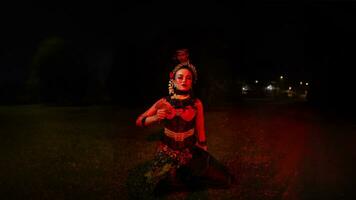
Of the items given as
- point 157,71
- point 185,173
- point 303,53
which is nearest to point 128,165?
point 185,173

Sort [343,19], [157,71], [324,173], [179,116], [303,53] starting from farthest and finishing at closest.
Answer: [157,71] < [303,53] < [343,19] < [324,173] < [179,116]

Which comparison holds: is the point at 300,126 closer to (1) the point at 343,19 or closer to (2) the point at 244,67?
(1) the point at 343,19

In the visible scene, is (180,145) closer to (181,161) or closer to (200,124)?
(181,161)

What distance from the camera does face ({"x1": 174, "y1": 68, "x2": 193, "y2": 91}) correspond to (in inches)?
276

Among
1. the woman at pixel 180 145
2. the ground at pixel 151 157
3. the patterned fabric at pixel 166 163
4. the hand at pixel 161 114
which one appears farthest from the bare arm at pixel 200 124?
the ground at pixel 151 157

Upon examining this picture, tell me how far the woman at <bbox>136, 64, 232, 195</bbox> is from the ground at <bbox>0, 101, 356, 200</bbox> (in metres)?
0.31

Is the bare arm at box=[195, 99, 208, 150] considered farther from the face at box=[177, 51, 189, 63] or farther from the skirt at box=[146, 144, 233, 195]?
the face at box=[177, 51, 189, 63]

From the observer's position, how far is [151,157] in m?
11.4

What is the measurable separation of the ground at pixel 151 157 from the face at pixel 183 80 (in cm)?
171

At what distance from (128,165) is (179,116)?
12.3 feet

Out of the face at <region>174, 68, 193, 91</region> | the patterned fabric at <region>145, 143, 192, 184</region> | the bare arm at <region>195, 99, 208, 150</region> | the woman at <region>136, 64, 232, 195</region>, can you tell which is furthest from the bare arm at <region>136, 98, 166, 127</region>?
the bare arm at <region>195, 99, 208, 150</region>

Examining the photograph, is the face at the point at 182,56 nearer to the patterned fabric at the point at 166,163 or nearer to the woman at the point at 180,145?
the woman at the point at 180,145

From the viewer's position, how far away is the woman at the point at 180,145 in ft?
23.0

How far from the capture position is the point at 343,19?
23047 mm
